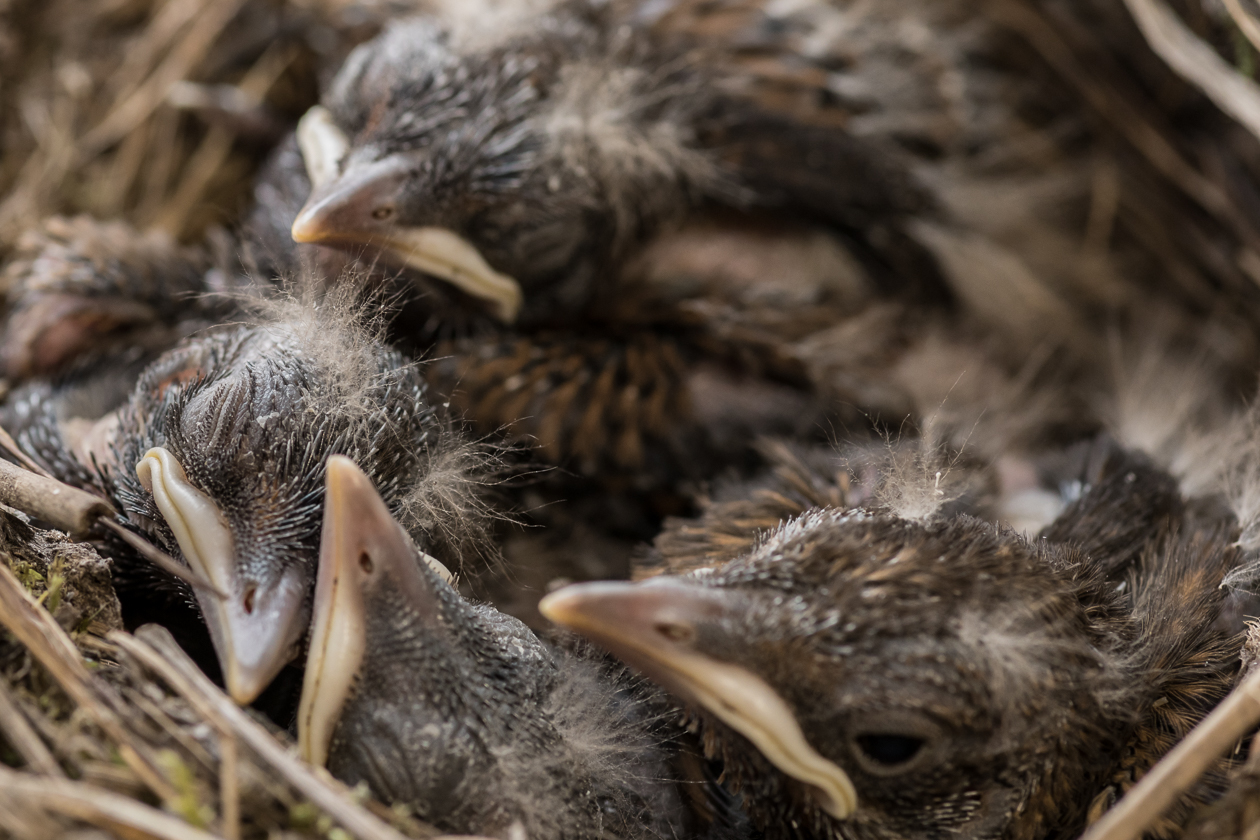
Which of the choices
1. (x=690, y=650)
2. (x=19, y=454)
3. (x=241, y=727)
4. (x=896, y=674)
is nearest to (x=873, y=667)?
(x=896, y=674)

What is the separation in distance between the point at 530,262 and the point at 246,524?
0.50m

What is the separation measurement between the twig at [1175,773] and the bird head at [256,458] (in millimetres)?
674

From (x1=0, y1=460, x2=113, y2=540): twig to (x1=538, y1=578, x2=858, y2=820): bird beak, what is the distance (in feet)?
1.31

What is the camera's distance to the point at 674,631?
840 mm

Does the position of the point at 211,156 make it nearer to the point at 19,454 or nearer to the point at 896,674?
the point at 19,454

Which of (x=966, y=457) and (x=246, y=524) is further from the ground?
(x=966, y=457)

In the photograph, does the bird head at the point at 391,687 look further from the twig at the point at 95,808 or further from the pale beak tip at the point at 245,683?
the twig at the point at 95,808

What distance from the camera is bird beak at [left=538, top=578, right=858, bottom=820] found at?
84cm

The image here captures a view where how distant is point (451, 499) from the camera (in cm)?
107

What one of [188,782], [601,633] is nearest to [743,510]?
[601,633]

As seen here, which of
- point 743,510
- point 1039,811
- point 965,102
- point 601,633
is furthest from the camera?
point 965,102

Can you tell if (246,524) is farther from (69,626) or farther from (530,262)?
(530,262)

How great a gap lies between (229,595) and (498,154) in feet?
1.93

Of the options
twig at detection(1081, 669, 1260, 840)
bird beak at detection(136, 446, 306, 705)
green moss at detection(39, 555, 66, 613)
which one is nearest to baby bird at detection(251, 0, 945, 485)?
bird beak at detection(136, 446, 306, 705)
